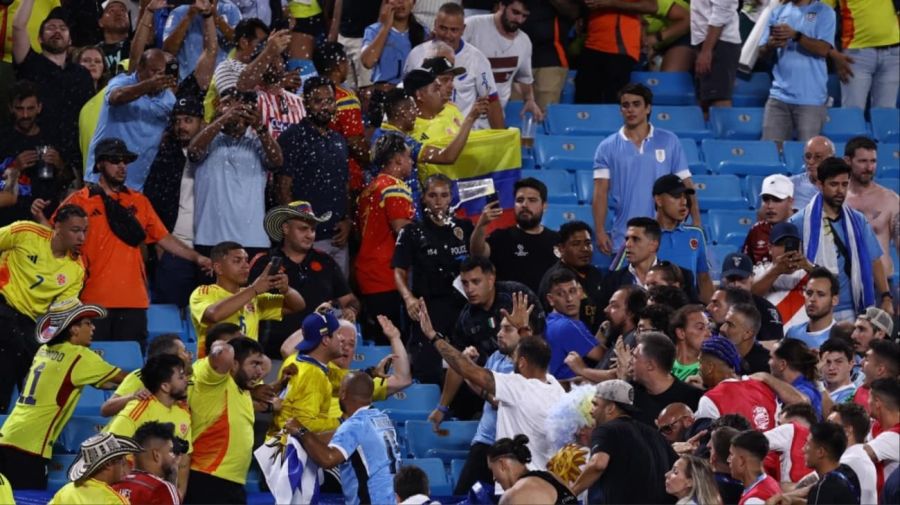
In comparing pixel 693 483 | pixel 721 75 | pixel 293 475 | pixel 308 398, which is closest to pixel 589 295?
pixel 308 398

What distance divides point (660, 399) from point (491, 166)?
155 inches

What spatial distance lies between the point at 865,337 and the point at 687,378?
167 cm

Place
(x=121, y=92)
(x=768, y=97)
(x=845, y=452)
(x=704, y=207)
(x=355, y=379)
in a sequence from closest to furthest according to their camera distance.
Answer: (x=845, y=452) → (x=355, y=379) → (x=121, y=92) → (x=704, y=207) → (x=768, y=97)

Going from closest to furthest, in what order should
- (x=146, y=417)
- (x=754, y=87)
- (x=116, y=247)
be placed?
(x=146, y=417) < (x=116, y=247) < (x=754, y=87)

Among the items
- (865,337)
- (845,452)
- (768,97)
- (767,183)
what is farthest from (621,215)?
(845,452)

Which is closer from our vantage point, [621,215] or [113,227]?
[113,227]

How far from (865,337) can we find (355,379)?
3633 millimetres

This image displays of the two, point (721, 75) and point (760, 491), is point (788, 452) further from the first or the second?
point (721, 75)

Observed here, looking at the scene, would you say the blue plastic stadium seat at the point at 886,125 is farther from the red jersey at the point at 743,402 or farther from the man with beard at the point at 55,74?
the man with beard at the point at 55,74

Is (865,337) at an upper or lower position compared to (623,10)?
lower

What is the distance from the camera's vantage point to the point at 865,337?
42.0ft

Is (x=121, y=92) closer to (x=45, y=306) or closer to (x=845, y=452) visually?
(x=45, y=306)

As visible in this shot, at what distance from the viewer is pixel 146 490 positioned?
10.4 m

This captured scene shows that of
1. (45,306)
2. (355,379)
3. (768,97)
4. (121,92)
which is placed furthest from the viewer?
(768,97)
